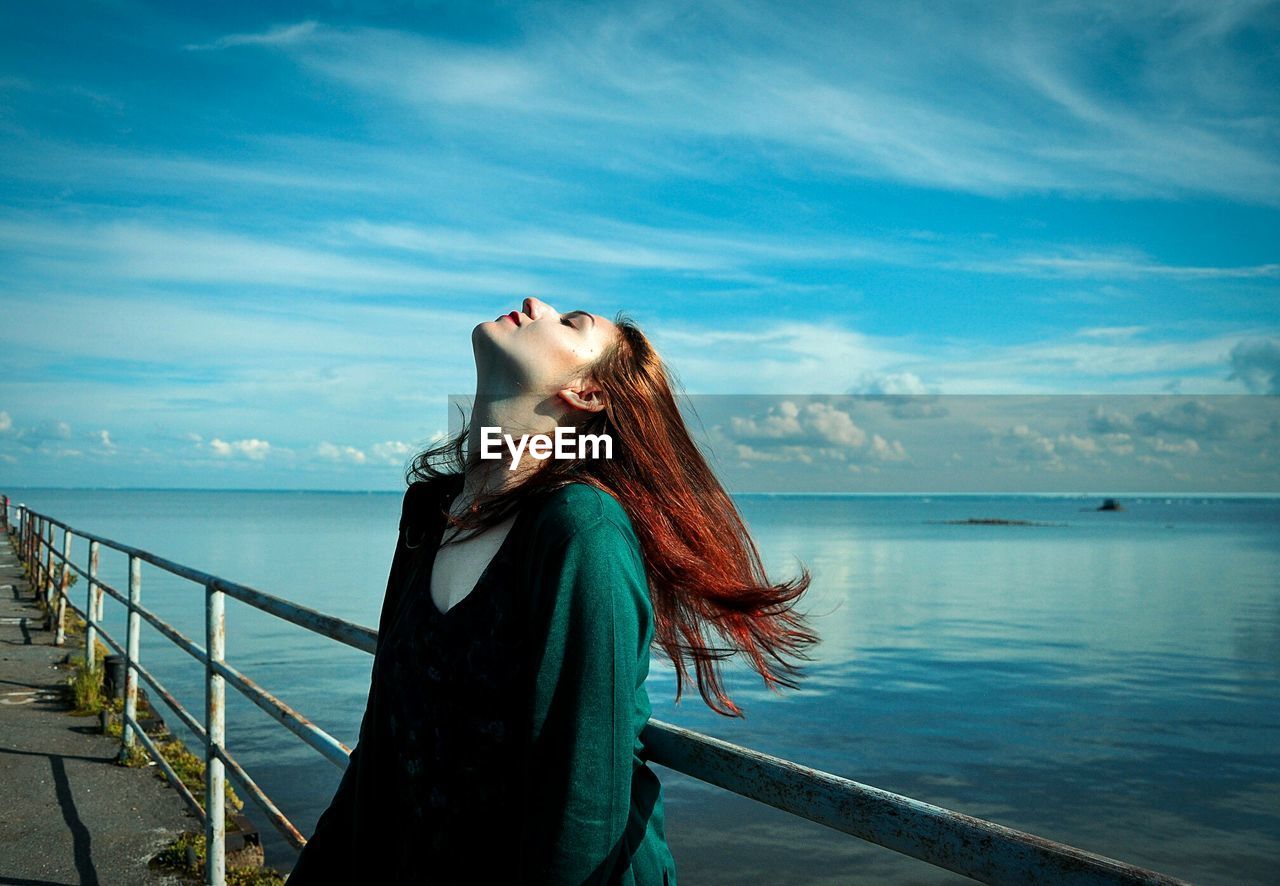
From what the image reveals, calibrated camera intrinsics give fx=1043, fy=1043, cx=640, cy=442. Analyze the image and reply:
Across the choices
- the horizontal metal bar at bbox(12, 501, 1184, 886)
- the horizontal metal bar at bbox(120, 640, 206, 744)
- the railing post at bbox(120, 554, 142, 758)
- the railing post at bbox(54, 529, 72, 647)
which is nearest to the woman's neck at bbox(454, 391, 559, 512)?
the horizontal metal bar at bbox(12, 501, 1184, 886)

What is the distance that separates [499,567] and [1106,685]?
17.5 metres

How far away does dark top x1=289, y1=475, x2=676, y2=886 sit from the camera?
1340mm

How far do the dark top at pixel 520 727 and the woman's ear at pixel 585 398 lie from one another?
Answer: 21 cm

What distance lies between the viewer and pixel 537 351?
5.61 ft

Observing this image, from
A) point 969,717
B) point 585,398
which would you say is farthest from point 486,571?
point 969,717

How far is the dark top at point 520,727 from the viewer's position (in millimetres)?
1340

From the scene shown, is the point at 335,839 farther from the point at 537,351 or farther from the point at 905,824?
the point at 905,824

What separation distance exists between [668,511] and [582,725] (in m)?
0.43

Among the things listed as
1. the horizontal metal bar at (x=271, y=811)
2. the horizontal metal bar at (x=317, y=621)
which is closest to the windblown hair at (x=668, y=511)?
the horizontal metal bar at (x=317, y=621)

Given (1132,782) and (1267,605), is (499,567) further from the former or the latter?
(1267,605)

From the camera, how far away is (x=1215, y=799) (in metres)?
11.0

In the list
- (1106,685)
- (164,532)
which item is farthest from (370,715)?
(164,532)
